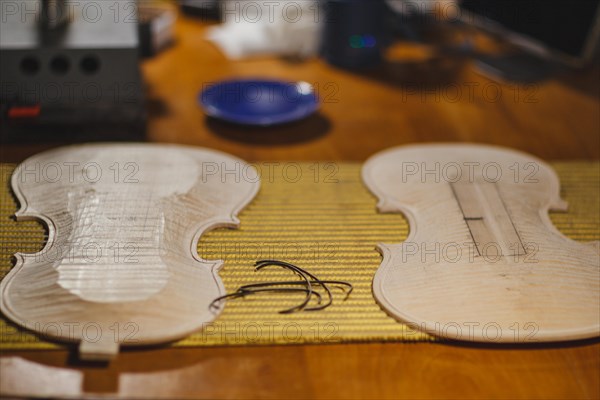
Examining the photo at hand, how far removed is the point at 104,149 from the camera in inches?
54.4

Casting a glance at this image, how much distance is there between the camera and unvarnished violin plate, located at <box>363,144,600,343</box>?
1052 millimetres

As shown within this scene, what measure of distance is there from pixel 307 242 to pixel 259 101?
58 centimetres

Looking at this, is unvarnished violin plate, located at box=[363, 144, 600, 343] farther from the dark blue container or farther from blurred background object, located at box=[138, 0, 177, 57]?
blurred background object, located at box=[138, 0, 177, 57]

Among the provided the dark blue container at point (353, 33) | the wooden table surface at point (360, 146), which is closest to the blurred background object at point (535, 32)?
the wooden table surface at point (360, 146)

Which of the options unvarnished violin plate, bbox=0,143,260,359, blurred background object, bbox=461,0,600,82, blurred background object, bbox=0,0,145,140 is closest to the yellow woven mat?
unvarnished violin plate, bbox=0,143,260,359

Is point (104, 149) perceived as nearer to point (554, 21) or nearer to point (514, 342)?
point (514, 342)

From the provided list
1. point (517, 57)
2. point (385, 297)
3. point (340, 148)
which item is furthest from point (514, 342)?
point (517, 57)

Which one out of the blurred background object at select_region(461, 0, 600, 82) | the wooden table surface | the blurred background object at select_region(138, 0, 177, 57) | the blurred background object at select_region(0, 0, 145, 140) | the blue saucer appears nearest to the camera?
the wooden table surface

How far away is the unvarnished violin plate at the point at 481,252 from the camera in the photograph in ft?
3.45

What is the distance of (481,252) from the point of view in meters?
1.18

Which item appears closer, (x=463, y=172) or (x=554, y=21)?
(x=463, y=172)

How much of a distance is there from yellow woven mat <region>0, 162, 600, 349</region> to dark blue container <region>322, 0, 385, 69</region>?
0.56m

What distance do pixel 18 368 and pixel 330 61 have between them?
1265mm

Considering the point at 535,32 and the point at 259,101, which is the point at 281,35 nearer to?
the point at 259,101
